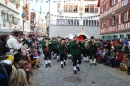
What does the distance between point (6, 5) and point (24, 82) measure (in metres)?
20.2

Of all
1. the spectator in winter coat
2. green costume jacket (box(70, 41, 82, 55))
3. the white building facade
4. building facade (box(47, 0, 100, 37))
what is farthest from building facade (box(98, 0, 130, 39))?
green costume jacket (box(70, 41, 82, 55))

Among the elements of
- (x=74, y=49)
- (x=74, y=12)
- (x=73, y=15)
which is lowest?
(x=74, y=49)

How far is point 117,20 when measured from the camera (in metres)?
23.3

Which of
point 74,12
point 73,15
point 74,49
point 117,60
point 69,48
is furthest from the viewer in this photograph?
point 74,12

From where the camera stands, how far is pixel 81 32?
1406 inches

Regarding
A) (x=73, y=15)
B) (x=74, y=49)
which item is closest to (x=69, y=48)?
(x=74, y=49)

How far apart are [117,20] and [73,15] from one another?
14.5m

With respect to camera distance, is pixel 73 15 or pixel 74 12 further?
pixel 74 12

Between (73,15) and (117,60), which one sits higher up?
(73,15)

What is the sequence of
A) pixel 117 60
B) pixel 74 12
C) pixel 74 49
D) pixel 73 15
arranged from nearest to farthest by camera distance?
pixel 74 49 < pixel 117 60 < pixel 73 15 < pixel 74 12

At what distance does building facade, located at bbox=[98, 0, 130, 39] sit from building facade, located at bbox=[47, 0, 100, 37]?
22.2ft

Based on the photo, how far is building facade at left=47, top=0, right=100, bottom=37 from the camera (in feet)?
116

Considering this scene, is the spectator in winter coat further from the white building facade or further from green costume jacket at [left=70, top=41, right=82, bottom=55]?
the white building facade

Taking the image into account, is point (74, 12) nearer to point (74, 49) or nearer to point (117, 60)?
point (117, 60)
